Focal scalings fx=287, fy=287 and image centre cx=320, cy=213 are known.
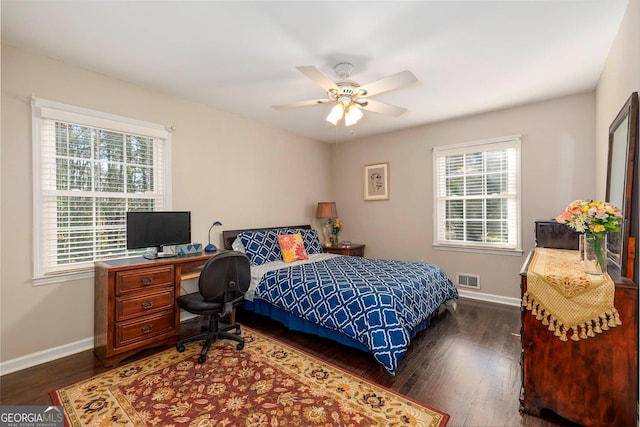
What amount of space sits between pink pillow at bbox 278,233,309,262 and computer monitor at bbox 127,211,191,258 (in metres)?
1.23

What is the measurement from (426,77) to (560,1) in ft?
3.70

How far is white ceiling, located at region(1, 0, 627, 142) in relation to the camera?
192 centimetres

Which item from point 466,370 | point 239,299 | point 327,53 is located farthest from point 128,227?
point 466,370

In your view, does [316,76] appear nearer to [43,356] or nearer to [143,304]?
[143,304]

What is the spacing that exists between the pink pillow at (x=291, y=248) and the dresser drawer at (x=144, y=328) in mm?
1565

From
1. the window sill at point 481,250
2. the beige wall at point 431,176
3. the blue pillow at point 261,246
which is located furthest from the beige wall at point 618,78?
the blue pillow at point 261,246

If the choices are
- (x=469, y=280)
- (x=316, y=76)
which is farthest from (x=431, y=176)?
(x=316, y=76)

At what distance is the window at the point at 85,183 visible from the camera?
2482mm

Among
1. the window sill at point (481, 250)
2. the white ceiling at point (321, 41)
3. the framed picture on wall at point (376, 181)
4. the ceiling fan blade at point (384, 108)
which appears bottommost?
the window sill at point (481, 250)

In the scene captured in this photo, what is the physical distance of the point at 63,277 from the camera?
8.44ft

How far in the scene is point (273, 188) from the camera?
4586 millimetres

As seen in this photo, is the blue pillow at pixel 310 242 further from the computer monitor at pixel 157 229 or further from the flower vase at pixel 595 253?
the flower vase at pixel 595 253

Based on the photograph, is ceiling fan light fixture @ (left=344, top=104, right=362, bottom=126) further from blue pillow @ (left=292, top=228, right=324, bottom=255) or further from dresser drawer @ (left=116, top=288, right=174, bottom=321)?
dresser drawer @ (left=116, top=288, right=174, bottom=321)

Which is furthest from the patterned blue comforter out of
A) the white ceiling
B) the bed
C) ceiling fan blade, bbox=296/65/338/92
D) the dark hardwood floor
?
the white ceiling
